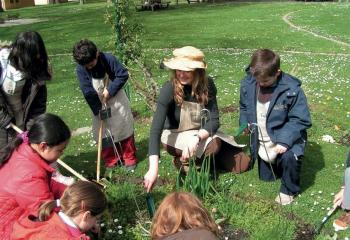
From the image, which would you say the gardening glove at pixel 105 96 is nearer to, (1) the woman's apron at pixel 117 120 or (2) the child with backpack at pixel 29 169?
(1) the woman's apron at pixel 117 120

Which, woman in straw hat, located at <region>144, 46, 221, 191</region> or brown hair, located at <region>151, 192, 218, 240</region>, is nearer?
brown hair, located at <region>151, 192, 218, 240</region>

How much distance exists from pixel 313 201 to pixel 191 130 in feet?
4.59

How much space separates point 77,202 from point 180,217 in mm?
753

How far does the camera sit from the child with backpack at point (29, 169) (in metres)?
3.05

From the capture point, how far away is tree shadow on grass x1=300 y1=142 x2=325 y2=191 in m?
4.80

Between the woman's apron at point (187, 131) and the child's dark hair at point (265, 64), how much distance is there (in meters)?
0.71

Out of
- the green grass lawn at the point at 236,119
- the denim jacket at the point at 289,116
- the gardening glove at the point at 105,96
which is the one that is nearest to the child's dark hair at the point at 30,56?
the gardening glove at the point at 105,96

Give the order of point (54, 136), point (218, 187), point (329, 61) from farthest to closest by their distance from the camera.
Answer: point (329, 61), point (218, 187), point (54, 136)

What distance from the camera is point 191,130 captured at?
15.5ft

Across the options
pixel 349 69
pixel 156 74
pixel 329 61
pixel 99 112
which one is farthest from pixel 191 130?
pixel 329 61

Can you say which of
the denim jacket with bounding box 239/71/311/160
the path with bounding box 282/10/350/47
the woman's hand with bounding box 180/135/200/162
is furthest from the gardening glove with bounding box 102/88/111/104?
the path with bounding box 282/10/350/47

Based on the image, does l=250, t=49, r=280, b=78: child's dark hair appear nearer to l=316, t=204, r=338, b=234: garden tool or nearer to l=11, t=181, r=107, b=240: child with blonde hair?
l=316, t=204, r=338, b=234: garden tool

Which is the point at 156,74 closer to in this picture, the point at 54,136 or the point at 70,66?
the point at 70,66

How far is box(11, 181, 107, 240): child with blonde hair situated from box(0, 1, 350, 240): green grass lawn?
1062 millimetres
